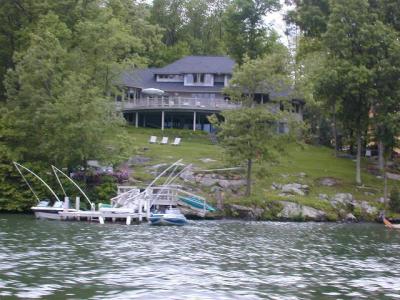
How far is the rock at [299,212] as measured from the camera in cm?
5247

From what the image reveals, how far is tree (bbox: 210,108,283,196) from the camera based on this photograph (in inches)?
2202

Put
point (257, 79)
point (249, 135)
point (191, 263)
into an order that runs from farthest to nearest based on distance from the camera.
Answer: point (257, 79), point (249, 135), point (191, 263)

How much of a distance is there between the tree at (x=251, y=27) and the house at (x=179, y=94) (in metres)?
8.91

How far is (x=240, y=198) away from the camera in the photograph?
54375 mm

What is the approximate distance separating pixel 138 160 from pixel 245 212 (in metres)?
14.9

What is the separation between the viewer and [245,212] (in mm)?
52625

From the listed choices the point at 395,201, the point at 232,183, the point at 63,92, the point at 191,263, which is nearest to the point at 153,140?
the point at 232,183

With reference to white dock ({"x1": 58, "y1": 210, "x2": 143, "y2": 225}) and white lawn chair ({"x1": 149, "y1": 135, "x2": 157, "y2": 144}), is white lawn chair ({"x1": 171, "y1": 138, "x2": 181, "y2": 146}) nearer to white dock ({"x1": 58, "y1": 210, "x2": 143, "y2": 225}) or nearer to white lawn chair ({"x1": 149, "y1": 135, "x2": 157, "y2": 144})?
white lawn chair ({"x1": 149, "y1": 135, "x2": 157, "y2": 144})

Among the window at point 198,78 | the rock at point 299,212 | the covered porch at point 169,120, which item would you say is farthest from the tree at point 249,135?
the window at point 198,78

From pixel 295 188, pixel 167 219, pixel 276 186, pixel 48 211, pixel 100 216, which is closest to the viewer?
pixel 167 219

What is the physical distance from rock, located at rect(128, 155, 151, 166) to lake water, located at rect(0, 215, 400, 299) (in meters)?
20.3

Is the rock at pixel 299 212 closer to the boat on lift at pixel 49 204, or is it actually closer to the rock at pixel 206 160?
the rock at pixel 206 160

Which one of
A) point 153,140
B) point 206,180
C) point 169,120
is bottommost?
point 206,180

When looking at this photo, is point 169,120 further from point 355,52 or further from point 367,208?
point 367,208
